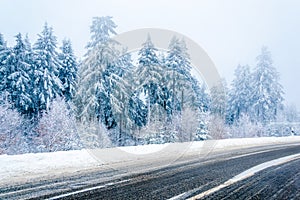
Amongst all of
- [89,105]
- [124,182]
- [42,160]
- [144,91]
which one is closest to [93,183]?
[124,182]

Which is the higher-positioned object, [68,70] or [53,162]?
[68,70]

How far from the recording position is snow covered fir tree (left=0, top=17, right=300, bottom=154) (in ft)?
80.5

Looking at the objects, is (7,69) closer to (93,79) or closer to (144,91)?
(93,79)

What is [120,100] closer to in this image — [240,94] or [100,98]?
[100,98]

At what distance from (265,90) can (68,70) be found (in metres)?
30.1

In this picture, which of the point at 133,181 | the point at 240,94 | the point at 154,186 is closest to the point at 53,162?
the point at 133,181

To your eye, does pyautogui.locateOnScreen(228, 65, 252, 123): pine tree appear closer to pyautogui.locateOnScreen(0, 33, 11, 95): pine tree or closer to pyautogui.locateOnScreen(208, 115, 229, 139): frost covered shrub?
pyautogui.locateOnScreen(208, 115, 229, 139): frost covered shrub

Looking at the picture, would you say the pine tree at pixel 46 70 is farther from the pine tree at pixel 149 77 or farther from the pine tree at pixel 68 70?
the pine tree at pixel 149 77

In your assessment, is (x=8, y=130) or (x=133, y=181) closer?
(x=133, y=181)

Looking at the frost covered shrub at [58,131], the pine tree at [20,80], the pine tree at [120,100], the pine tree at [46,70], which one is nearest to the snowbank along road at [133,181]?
the frost covered shrub at [58,131]

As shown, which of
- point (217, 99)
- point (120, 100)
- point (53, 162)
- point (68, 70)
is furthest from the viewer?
point (217, 99)

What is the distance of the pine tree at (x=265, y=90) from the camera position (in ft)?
144

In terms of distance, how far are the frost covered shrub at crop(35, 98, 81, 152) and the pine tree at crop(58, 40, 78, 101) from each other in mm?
10935

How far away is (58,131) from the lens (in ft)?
76.3
